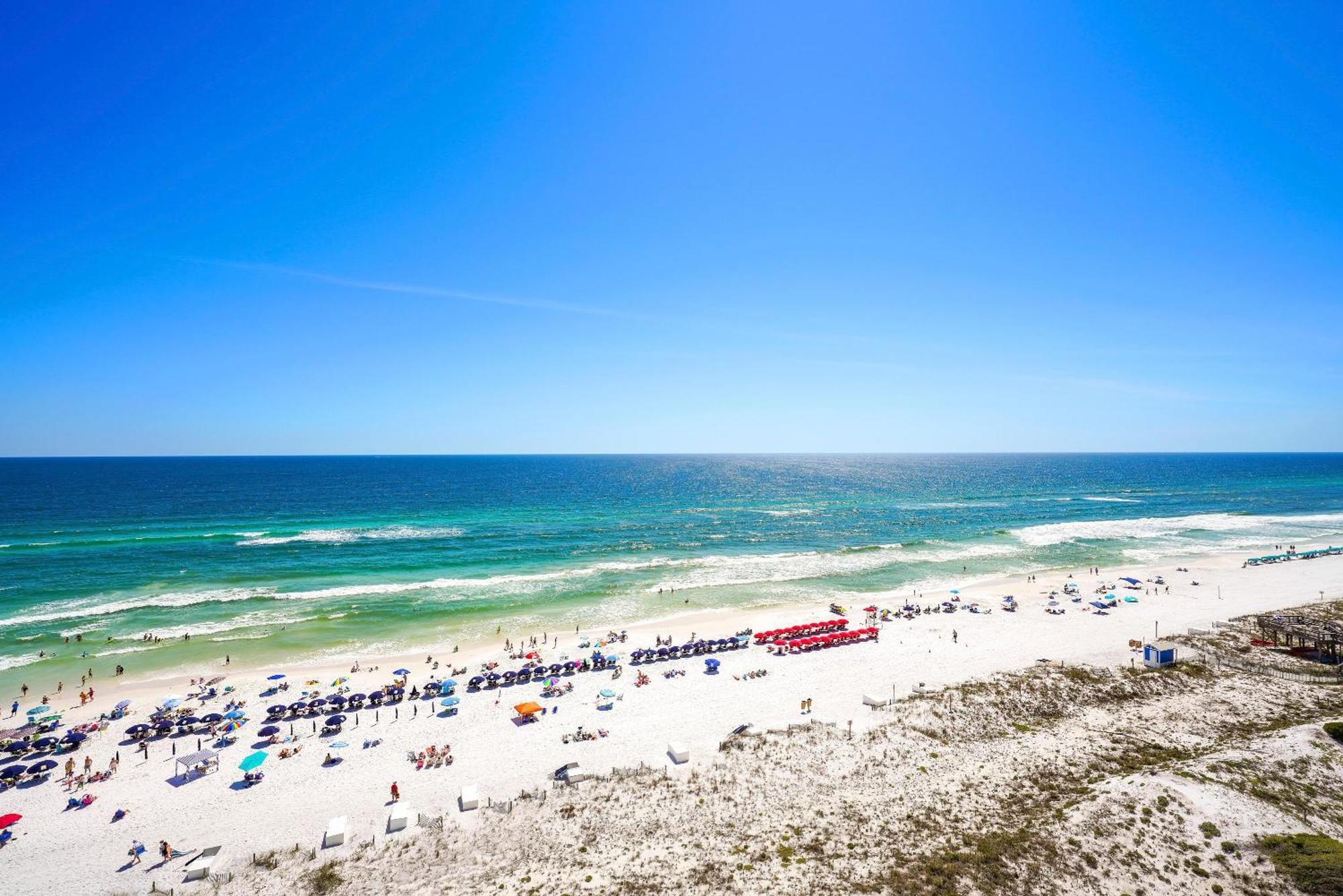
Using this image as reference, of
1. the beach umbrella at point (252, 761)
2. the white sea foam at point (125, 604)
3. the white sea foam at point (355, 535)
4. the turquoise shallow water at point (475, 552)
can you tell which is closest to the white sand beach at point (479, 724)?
the beach umbrella at point (252, 761)

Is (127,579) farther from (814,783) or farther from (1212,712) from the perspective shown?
(1212,712)

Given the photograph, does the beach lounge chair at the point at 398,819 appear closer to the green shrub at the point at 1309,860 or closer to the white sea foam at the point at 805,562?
the green shrub at the point at 1309,860

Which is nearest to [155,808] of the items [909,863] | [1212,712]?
[909,863]

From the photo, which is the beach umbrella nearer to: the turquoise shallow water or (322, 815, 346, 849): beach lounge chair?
(322, 815, 346, 849): beach lounge chair

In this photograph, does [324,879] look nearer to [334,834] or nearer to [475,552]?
[334,834]

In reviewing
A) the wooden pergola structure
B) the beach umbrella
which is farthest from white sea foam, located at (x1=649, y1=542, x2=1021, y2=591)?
the beach umbrella
